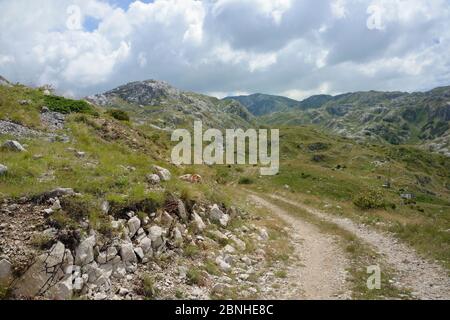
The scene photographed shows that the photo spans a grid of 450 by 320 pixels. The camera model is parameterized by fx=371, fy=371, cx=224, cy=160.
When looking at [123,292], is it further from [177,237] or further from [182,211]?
[182,211]

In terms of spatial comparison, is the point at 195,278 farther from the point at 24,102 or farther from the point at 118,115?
the point at 118,115

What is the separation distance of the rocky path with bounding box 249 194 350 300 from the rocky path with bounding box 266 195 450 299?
2612 millimetres

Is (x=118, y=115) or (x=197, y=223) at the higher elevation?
(x=118, y=115)

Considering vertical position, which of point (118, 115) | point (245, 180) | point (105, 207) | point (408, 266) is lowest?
point (408, 266)

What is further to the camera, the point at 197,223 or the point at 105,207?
the point at 197,223

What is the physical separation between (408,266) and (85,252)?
54.0 ft

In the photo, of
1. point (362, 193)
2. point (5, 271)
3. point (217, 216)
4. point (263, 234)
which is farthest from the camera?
point (362, 193)

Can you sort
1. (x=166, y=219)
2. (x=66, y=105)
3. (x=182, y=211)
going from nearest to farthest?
(x=166, y=219) < (x=182, y=211) < (x=66, y=105)

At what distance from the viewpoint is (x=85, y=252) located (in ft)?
44.0

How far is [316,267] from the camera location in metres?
19.5

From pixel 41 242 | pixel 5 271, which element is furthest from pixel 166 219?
pixel 5 271

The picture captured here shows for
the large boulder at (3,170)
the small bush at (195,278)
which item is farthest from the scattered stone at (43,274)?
the large boulder at (3,170)

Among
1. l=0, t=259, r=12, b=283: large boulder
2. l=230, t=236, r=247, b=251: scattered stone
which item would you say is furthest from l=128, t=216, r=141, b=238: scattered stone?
l=230, t=236, r=247, b=251: scattered stone
